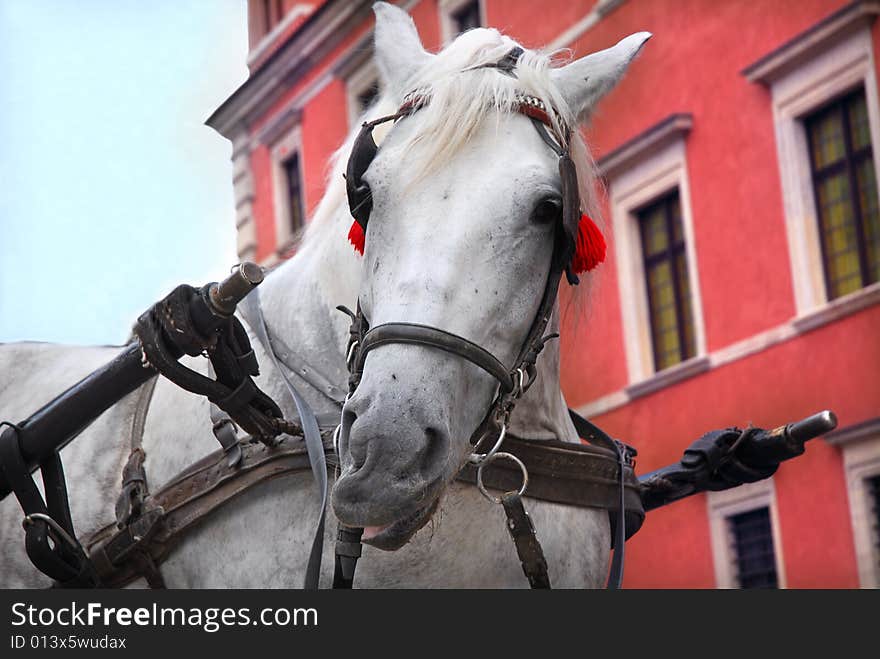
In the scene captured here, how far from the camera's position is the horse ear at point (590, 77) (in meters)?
3.00

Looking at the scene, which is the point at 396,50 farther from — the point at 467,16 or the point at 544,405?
the point at 467,16

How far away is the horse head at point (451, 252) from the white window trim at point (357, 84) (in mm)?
15227

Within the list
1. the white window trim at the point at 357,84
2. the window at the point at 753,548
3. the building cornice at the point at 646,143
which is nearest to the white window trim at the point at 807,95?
the building cornice at the point at 646,143

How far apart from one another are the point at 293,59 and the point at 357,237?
678 inches

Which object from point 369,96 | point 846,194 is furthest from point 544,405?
point 846,194

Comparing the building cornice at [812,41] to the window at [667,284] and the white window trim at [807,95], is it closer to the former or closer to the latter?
the white window trim at [807,95]

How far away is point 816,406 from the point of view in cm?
1320

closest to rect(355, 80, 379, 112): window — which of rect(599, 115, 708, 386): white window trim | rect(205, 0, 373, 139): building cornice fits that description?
rect(205, 0, 373, 139): building cornice

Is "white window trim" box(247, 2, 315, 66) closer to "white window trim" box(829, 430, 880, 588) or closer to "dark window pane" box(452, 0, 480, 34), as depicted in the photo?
"dark window pane" box(452, 0, 480, 34)

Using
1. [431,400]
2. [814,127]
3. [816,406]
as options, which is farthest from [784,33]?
[431,400]
